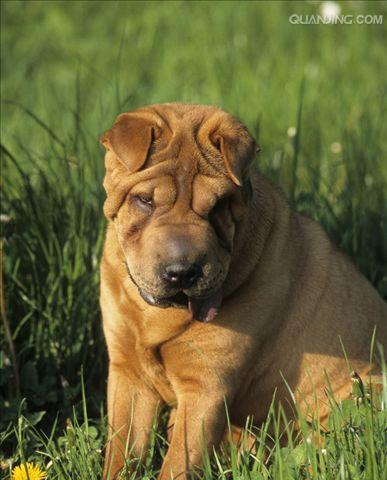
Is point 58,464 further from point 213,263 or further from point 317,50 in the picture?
point 317,50

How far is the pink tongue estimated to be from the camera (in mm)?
3584

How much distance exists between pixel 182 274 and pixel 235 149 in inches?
18.8

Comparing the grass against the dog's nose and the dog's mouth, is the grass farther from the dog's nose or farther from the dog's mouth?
the dog's nose

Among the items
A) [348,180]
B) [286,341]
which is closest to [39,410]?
[286,341]

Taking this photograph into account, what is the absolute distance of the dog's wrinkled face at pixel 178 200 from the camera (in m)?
3.32

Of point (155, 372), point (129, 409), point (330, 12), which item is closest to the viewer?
point (155, 372)

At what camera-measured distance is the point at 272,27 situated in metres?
8.12

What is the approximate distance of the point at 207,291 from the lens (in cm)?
339

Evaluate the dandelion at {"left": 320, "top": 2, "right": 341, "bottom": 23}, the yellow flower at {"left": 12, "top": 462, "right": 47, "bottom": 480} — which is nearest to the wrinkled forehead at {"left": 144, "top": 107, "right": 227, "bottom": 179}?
the yellow flower at {"left": 12, "top": 462, "right": 47, "bottom": 480}

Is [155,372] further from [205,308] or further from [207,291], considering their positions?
[207,291]

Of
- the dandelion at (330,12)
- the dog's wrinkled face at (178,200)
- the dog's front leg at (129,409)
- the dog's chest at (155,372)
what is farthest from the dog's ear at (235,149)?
the dandelion at (330,12)

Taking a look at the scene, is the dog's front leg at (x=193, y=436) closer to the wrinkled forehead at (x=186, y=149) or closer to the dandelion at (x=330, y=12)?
the wrinkled forehead at (x=186, y=149)

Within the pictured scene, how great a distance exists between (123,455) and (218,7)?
505 centimetres

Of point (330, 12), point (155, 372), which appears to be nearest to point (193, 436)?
point (155, 372)
